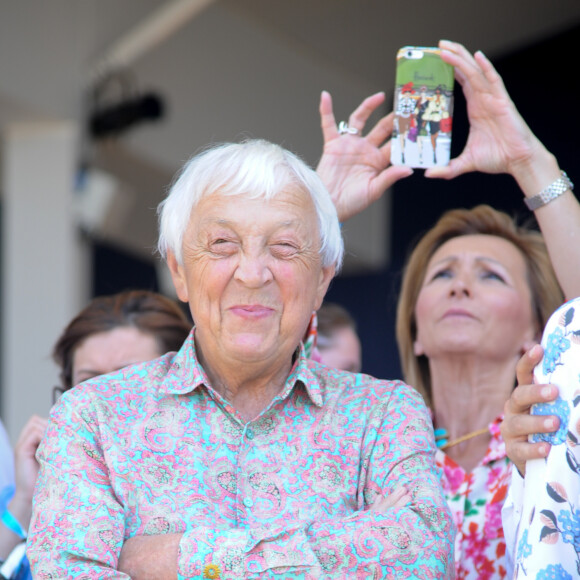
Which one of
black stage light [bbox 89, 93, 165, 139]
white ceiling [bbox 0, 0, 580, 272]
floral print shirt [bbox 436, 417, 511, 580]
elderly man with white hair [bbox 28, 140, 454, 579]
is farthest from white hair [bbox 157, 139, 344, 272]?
black stage light [bbox 89, 93, 165, 139]

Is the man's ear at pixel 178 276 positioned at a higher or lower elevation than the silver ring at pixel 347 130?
lower

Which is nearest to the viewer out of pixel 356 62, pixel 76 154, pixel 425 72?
pixel 425 72

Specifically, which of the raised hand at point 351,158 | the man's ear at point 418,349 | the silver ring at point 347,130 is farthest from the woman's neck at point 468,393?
the silver ring at point 347,130

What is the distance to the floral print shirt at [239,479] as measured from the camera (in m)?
1.88

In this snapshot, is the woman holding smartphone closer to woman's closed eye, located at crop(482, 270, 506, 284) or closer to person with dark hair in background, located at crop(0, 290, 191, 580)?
woman's closed eye, located at crop(482, 270, 506, 284)

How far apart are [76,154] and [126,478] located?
15.1 ft

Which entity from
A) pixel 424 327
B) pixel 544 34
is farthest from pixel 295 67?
pixel 424 327

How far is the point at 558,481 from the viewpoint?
184 cm

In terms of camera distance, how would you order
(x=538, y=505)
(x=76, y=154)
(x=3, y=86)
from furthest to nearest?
(x=76, y=154), (x=3, y=86), (x=538, y=505)

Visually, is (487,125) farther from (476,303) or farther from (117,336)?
(117,336)

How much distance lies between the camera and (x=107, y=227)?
654 centimetres

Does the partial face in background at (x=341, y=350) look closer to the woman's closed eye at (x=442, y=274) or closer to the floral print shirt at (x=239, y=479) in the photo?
the woman's closed eye at (x=442, y=274)

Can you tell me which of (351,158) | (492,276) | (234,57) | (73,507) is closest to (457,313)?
(492,276)

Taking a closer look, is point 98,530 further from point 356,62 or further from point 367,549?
point 356,62
